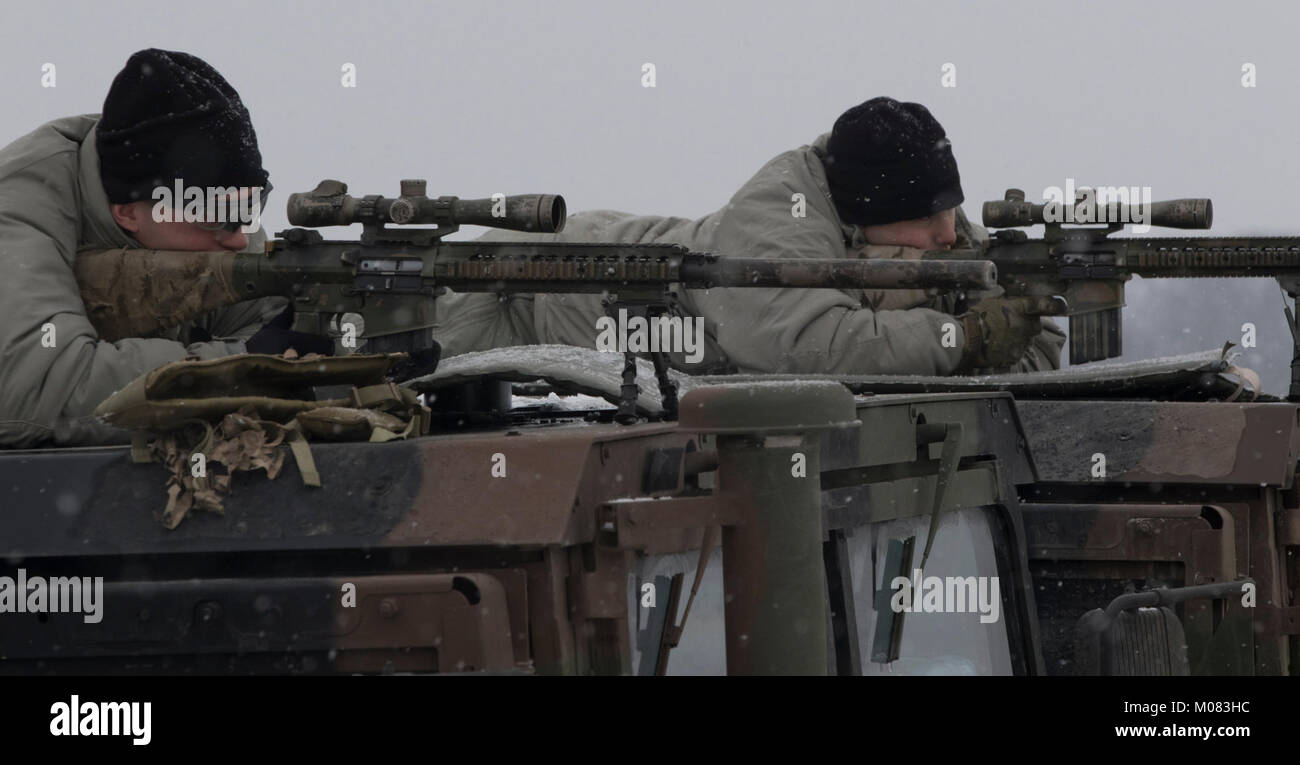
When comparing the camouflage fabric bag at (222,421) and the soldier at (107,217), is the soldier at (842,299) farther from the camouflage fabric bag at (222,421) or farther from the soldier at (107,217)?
the camouflage fabric bag at (222,421)

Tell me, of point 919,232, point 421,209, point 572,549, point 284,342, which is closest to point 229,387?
point 572,549

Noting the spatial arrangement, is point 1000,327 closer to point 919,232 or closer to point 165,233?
point 919,232

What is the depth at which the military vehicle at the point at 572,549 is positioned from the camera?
277 centimetres

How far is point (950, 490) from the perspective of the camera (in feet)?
13.2

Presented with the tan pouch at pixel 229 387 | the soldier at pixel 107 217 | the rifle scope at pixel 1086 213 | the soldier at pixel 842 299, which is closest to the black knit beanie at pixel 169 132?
the soldier at pixel 107 217

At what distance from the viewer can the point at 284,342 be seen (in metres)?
4.46

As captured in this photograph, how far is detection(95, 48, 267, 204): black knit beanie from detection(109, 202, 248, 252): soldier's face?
3cm

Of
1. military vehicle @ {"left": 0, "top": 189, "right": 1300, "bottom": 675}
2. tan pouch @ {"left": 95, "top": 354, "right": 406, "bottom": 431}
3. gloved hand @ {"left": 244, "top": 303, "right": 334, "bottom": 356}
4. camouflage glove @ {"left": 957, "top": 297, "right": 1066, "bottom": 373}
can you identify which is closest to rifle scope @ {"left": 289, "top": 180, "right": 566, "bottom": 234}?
gloved hand @ {"left": 244, "top": 303, "right": 334, "bottom": 356}

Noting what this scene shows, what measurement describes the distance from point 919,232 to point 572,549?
5201 mm

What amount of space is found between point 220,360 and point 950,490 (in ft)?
5.02

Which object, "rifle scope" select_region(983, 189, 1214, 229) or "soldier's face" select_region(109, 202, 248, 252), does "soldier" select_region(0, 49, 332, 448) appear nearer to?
"soldier's face" select_region(109, 202, 248, 252)

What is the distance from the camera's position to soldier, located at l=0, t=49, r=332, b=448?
405 centimetres
